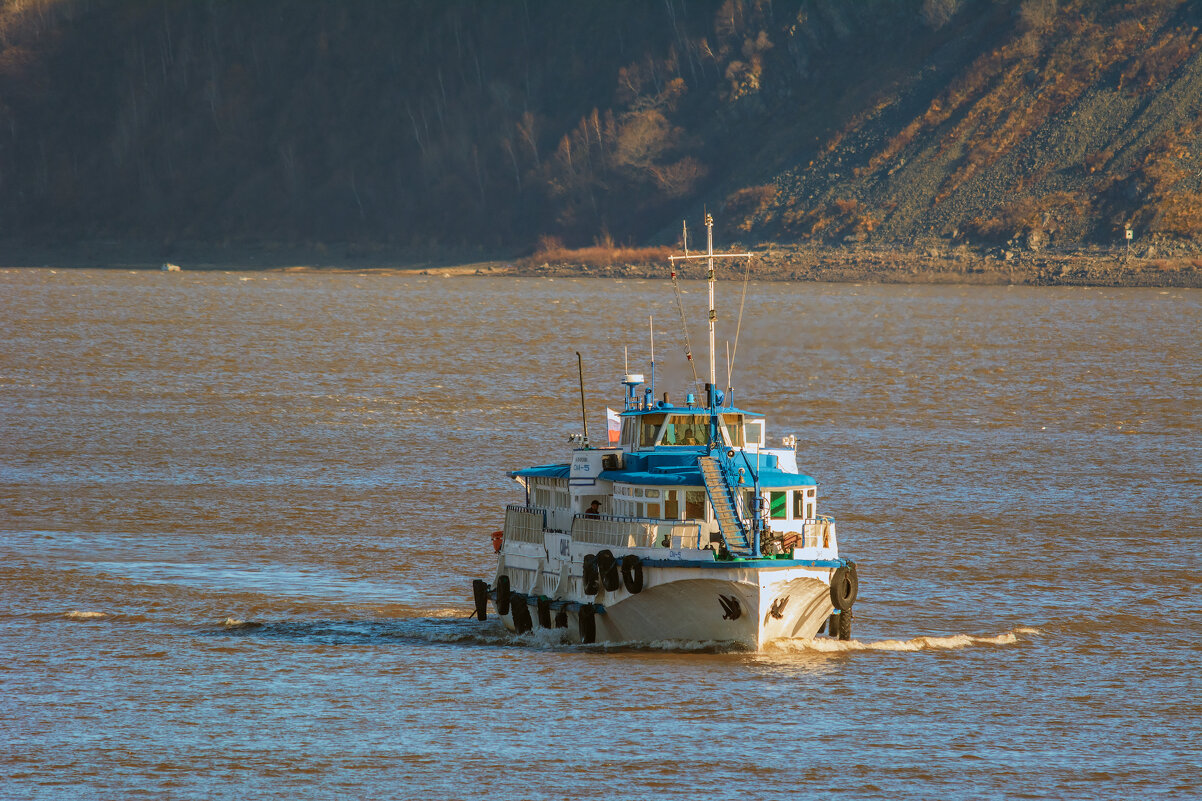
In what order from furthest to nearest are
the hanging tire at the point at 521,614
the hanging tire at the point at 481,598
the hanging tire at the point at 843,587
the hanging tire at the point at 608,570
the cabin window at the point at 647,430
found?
the hanging tire at the point at 481,598 < the hanging tire at the point at 521,614 < the cabin window at the point at 647,430 < the hanging tire at the point at 608,570 < the hanging tire at the point at 843,587

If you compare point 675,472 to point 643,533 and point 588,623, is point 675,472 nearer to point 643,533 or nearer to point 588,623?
point 643,533

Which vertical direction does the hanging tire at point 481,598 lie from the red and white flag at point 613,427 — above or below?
below

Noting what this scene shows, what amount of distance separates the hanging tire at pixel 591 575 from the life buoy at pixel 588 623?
1.37 ft

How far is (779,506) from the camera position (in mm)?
35125

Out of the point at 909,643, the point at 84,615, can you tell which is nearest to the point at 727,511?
the point at 909,643

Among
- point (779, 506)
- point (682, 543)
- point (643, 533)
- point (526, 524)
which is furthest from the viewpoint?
point (526, 524)

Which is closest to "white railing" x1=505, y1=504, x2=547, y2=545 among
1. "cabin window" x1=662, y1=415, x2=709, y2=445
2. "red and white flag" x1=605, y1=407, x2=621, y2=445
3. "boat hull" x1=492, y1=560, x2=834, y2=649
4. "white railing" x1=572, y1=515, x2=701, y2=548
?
"red and white flag" x1=605, y1=407, x2=621, y2=445

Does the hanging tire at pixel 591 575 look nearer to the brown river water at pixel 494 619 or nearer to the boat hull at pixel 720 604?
the boat hull at pixel 720 604

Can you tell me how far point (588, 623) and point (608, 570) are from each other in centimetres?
159

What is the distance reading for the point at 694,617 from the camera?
1342 inches

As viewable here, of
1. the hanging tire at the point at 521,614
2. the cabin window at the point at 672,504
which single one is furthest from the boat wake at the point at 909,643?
the hanging tire at the point at 521,614

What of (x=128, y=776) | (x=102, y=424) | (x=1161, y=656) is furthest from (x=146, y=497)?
(x=1161, y=656)

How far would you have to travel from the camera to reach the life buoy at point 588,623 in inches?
1385

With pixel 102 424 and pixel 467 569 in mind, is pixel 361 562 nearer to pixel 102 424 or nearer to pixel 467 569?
pixel 467 569
